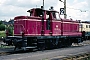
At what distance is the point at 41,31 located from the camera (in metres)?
20.5

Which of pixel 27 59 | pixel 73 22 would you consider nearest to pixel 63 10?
pixel 73 22

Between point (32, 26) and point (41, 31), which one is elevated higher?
point (32, 26)

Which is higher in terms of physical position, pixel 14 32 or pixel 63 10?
pixel 63 10

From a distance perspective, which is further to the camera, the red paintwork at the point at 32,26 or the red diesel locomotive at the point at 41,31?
the red paintwork at the point at 32,26

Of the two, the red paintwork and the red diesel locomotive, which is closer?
the red diesel locomotive

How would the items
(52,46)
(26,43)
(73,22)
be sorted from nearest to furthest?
1. (26,43)
2. (52,46)
3. (73,22)

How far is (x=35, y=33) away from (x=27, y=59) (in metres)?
6.10

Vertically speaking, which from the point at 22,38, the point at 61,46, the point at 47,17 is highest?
the point at 47,17

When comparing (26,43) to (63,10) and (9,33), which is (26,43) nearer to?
(9,33)

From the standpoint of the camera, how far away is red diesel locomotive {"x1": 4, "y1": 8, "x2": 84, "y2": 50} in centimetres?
1858

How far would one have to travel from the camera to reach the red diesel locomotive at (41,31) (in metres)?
18.6

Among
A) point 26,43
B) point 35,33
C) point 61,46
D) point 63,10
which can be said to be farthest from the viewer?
point 63,10

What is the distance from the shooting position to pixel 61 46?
23391mm

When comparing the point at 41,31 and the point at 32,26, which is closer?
the point at 32,26
